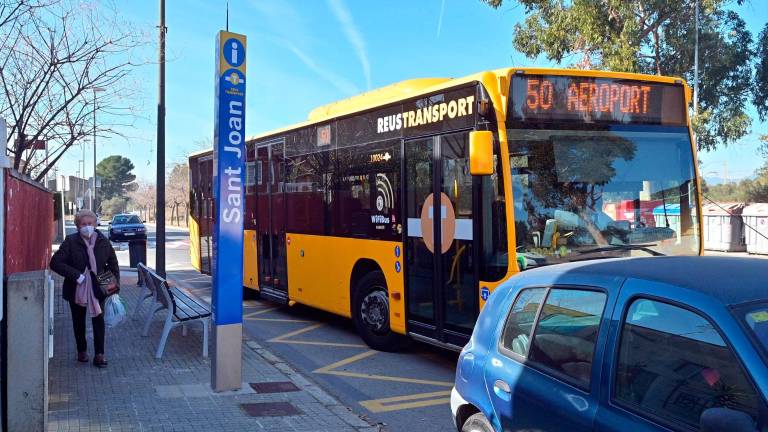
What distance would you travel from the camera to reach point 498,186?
6.26 metres

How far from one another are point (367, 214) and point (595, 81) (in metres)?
3.31

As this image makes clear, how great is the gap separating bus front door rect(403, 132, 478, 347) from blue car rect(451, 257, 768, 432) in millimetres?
2910

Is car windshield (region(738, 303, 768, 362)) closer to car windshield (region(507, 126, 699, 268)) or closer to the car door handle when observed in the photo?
the car door handle

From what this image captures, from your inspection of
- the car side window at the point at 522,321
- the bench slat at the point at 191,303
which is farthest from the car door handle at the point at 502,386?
the bench slat at the point at 191,303

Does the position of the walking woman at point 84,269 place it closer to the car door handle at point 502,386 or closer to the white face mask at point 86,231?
the white face mask at point 86,231

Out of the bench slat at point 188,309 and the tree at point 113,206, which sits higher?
the tree at point 113,206

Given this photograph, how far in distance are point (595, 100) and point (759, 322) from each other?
451 cm

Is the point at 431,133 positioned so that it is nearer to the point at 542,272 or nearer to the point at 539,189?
the point at 539,189

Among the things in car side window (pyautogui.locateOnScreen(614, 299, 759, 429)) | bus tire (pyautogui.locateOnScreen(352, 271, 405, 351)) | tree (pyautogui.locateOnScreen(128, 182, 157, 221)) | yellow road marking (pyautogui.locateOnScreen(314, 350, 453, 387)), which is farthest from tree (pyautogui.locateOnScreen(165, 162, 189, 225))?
car side window (pyautogui.locateOnScreen(614, 299, 759, 429))

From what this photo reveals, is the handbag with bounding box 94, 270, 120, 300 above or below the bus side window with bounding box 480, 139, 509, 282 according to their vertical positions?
below

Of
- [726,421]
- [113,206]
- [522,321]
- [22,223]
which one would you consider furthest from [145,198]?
[726,421]

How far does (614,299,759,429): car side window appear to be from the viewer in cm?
246

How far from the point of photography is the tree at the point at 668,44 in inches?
824

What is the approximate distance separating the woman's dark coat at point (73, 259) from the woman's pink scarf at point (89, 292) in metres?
0.04
